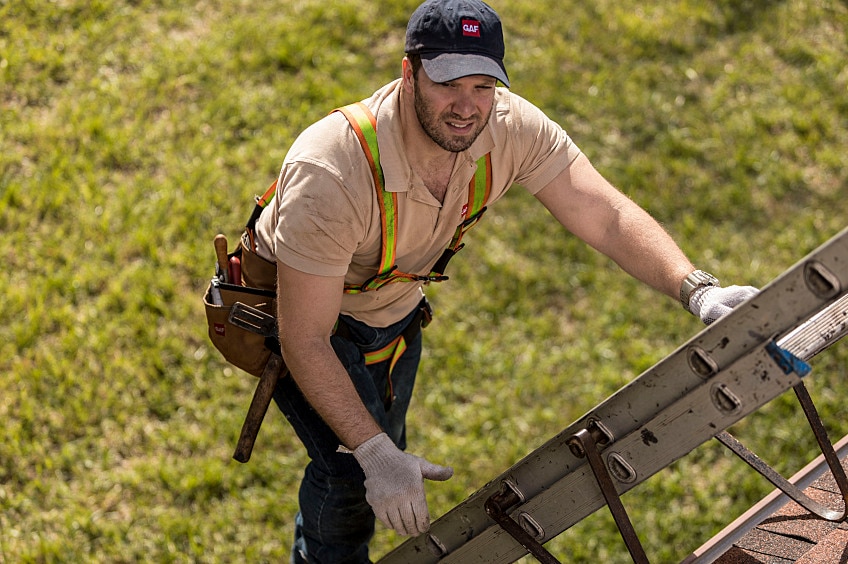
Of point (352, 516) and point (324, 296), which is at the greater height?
point (324, 296)

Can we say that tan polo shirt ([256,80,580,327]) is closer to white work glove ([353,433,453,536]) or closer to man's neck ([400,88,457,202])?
man's neck ([400,88,457,202])

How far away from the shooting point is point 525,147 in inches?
130

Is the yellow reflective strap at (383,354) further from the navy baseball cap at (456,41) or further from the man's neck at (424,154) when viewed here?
the navy baseball cap at (456,41)

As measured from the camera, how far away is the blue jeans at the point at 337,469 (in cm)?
338

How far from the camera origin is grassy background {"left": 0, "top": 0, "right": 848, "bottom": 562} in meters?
4.77

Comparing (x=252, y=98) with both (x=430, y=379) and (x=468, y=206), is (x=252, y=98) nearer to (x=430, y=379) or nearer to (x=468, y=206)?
(x=430, y=379)

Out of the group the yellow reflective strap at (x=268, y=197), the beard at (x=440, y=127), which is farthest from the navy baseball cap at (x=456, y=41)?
the yellow reflective strap at (x=268, y=197)

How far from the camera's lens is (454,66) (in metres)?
2.89

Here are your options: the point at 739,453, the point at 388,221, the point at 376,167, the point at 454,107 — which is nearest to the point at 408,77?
the point at 454,107

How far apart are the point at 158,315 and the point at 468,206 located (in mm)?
2758

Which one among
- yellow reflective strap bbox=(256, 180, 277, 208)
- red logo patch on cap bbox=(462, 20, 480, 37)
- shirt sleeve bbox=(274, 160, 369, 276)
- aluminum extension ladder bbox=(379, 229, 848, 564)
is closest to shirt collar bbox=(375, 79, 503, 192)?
shirt sleeve bbox=(274, 160, 369, 276)

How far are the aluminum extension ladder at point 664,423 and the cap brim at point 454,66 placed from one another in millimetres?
1041

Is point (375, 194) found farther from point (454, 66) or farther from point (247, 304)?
point (247, 304)

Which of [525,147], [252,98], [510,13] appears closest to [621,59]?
[510,13]
